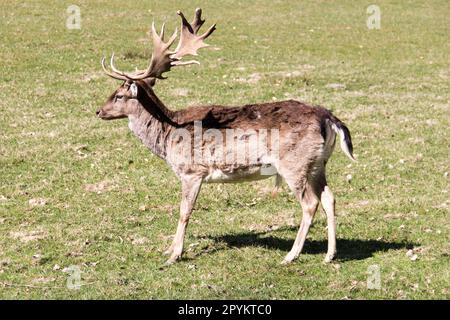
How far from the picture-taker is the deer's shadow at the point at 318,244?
975 centimetres

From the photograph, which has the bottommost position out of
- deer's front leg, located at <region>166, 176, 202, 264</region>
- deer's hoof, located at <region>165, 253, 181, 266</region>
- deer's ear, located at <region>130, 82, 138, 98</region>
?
deer's hoof, located at <region>165, 253, 181, 266</region>

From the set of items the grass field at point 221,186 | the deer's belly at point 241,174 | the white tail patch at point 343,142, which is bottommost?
the grass field at point 221,186

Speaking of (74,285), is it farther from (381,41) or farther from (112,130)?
(381,41)

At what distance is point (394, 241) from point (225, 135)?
2487 millimetres

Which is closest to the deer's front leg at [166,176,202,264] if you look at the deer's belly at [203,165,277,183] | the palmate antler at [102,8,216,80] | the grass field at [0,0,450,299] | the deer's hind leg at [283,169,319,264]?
the deer's belly at [203,165,277,183]

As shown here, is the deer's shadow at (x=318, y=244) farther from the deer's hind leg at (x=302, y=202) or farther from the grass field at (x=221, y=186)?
the deer's hind leg at (x=302, y=202)

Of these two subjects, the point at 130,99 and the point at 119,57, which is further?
the point at 119,57

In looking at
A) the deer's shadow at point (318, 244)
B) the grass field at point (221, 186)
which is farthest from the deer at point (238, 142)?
the grass field at point (221, 186)

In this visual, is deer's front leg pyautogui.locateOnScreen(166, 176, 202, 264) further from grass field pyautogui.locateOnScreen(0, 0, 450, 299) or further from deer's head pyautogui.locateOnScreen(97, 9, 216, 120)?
deer's head pyautogui.locateOnScreen(97, 9, 216, 120)

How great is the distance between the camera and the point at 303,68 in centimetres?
2134

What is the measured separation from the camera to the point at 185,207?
9734 mm

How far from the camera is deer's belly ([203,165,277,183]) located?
375 inches

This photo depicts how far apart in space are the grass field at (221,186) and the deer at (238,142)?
25.9 inches

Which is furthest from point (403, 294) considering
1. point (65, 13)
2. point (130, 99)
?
point (65, 13)
